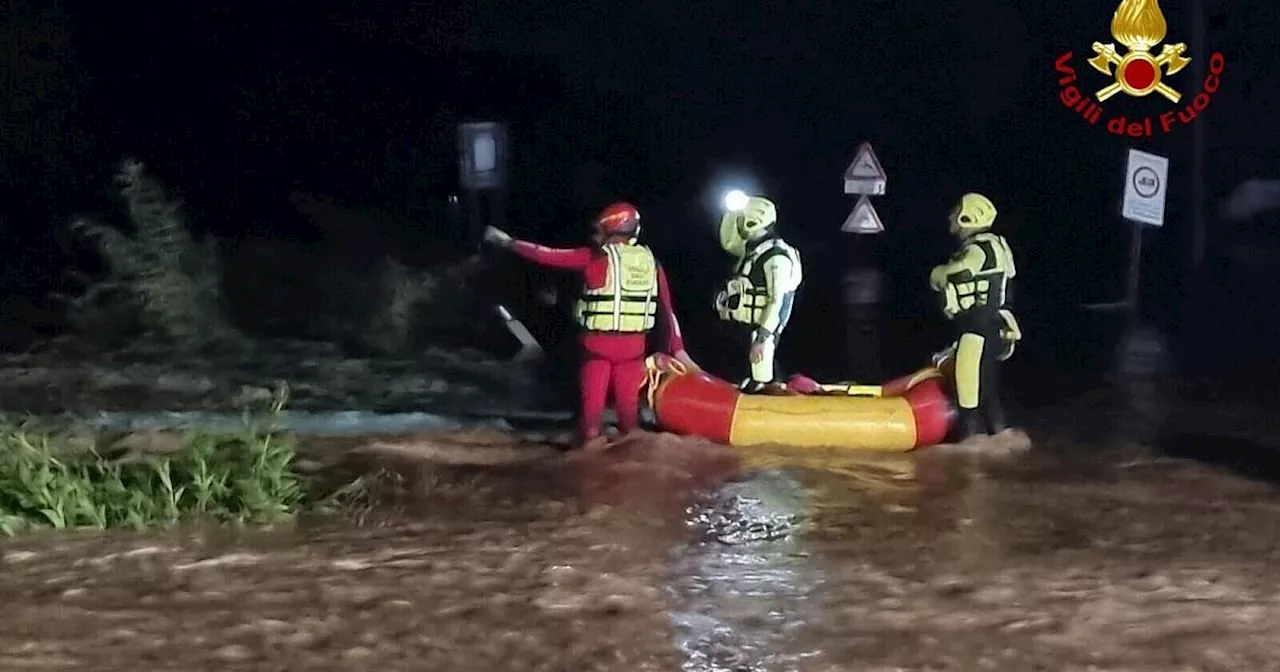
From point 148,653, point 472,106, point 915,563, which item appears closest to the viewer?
point 148,653

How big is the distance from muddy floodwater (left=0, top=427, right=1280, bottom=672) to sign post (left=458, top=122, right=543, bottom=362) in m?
0.82

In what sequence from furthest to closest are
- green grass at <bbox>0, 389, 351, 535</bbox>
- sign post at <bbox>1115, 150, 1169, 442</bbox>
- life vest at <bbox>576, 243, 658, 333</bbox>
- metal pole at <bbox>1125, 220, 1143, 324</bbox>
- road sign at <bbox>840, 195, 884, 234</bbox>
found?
1. metal pole at <bbox>1125, 220, 1143, 324</bbox>
2. sign post at <bbox>1115, 150, 1169, 442</bbox>
3. road sign at <bbox>840, 195, 884, 234</bbox>
4. life vest at <bbox>576, 243, 658, 333</bbox>
5. green grass at <bbox>0, 389, 351, 535</bbox>

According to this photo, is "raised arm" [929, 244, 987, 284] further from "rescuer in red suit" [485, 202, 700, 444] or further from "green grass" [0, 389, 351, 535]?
"green grass" [0, 389, 351, 535]

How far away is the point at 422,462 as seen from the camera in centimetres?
321

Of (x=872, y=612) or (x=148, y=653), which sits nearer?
(x=148, y=653)

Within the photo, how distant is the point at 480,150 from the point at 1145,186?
1861 mm

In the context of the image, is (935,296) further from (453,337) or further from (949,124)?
(453,337)

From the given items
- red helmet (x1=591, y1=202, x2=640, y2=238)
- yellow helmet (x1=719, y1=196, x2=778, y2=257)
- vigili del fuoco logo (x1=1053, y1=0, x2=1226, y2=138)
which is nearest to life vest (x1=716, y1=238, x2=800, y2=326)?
yellow helmet (x1=719, y1=196, x2=778, y2=257)

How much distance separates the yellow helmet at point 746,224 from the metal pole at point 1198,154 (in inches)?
57.3

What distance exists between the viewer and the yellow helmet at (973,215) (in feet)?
10.9

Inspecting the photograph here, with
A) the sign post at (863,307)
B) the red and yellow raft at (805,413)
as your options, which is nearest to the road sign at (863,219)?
the sign post at (863,307)

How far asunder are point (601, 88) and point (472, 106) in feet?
1.15

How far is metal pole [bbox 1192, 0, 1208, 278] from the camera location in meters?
4.00

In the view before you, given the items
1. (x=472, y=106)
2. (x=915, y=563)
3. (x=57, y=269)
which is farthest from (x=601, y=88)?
(x=915, y=563)
